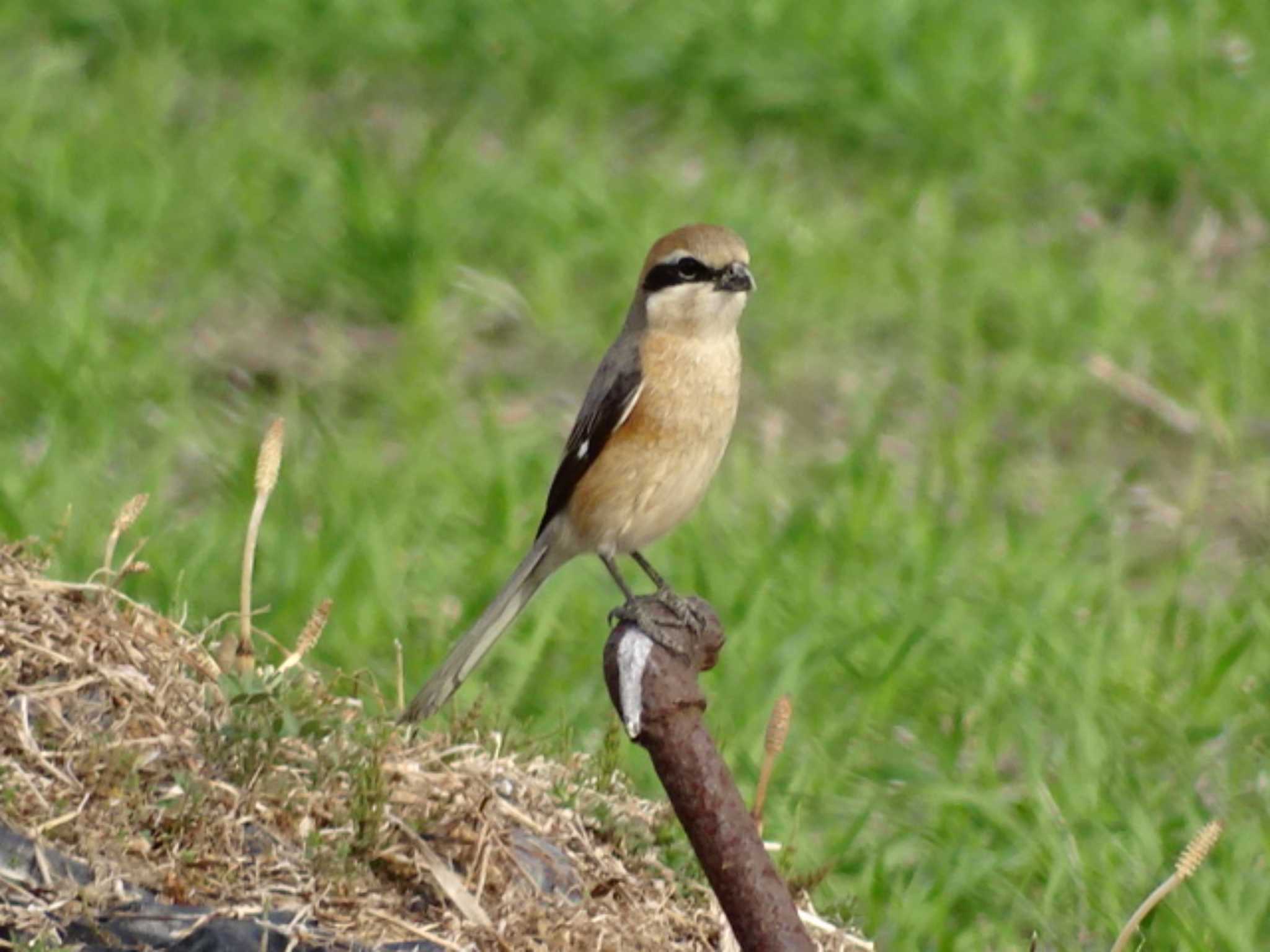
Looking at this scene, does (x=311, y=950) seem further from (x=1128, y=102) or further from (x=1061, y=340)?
(x=1128, y=102)

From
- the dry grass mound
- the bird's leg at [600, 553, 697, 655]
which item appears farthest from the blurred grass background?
the dry grass mound

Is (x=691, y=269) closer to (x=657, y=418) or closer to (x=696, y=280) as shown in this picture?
(x=696, y=280)

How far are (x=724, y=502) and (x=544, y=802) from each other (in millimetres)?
2919

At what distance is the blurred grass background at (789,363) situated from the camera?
16.7 feet

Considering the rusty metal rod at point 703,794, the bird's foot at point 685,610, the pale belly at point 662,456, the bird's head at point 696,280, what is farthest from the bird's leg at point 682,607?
the bird's head at point 696,280

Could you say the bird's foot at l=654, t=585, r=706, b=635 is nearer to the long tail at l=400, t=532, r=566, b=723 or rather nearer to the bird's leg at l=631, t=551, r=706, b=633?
the bird's leg at l=631, t=551, r=706, b=633

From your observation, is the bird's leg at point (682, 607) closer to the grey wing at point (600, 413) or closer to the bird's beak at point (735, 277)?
the grey wing at point (600, 413)

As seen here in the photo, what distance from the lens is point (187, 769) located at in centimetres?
329

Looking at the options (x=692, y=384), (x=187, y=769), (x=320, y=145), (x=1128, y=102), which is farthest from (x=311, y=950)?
(x=1128, y=102)

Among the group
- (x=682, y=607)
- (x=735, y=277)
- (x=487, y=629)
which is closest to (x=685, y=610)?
(x=682, y=607)

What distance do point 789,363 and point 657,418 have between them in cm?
321

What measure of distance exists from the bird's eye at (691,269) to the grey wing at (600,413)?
0.61ft

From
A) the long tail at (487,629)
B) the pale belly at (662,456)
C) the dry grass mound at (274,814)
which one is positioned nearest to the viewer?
the dry grass mound at (274,814)

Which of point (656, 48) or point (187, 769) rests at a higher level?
point (656, 48)
